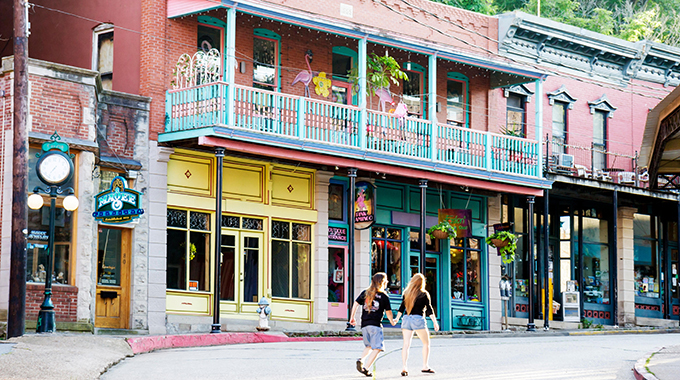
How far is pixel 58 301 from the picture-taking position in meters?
18.6

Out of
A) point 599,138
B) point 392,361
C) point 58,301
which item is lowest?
point 392,361

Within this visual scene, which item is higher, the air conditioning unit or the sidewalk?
the air conditioning unit

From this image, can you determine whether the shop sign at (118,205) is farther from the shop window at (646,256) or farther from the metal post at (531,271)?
the shop window at (646,256)

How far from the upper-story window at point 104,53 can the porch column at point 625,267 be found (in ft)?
58.5

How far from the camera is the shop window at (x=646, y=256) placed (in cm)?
3369

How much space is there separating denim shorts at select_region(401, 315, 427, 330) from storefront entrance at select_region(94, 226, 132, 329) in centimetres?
922

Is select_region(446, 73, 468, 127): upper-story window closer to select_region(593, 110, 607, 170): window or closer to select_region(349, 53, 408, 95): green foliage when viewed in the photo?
select_region(349, 53, 408, 95): green foliage

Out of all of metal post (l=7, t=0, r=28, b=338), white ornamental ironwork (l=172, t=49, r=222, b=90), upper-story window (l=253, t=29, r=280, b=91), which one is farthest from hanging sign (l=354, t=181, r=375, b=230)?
metal post (l=7, t=0, r=28, b=338)

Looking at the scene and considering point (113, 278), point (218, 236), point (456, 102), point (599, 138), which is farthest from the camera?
point (599, 138)

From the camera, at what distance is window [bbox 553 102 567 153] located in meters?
31.3

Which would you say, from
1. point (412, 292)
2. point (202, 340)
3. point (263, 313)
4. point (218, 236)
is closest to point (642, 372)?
point (412, 292)

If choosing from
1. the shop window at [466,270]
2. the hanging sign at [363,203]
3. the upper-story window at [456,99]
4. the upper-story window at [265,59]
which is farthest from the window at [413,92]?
the upper-story window at [265,59]

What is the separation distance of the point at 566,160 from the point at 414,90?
5705 mm

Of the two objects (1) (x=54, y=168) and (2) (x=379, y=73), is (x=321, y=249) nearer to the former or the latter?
(2) (x=379, y=73)
